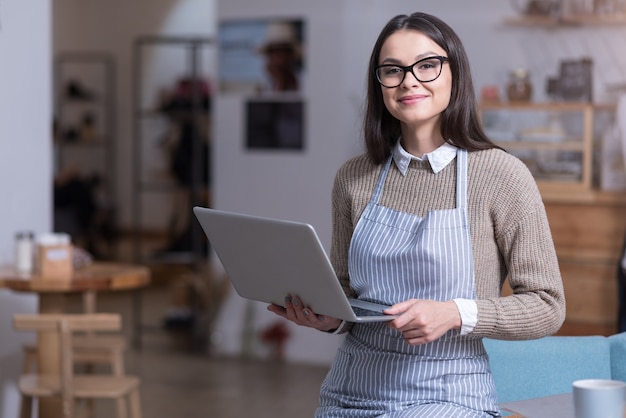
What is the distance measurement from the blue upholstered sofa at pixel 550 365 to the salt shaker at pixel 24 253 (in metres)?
2.42

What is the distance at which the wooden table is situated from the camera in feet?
13.1

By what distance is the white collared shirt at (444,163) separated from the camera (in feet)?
6.09

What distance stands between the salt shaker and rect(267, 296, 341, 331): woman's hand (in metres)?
2.45

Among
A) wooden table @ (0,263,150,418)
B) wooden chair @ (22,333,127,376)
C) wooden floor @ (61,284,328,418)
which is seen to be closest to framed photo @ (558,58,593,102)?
wooden floor @ (61,284,328,418)

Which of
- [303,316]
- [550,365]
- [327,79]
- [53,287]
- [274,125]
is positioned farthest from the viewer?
[274,125]

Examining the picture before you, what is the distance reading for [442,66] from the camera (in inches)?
78.6

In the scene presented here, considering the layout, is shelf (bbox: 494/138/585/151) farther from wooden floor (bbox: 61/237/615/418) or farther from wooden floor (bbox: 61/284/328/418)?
wooden floor (bbox: 61/284/328/418)

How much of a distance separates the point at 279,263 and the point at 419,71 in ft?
1.57

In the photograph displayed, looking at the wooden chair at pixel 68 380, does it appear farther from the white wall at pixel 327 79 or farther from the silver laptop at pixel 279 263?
the white wall at pixel 327 79

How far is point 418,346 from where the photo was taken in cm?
196

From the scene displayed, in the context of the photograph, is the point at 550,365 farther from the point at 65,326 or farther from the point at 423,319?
the point at 65,326

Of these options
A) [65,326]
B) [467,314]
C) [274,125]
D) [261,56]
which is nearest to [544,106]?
[274,125]

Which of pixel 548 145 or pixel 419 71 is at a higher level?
pixel 419 71

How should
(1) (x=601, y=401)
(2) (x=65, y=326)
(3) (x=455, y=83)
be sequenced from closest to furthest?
(1) (x=601, y=401) → (3) (x=455, y=83) → (2) (x=65, y=326)
